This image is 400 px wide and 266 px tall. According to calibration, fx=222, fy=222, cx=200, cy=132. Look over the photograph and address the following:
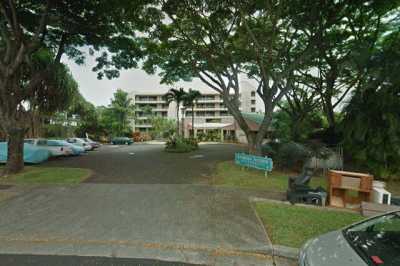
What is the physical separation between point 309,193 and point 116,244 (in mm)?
4686

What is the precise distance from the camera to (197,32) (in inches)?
444

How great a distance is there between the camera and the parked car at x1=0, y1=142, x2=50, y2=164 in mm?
12312

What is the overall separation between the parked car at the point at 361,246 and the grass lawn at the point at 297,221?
3.72 feet

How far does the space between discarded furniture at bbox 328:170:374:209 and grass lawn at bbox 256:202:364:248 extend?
78 centimetres

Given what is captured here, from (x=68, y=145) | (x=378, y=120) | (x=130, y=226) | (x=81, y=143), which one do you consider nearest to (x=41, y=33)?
(x=68, y=145)

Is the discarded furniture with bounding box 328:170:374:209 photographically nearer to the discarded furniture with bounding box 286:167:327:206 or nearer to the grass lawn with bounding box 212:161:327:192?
the discarded furniture with bounding box 286:167:327:206

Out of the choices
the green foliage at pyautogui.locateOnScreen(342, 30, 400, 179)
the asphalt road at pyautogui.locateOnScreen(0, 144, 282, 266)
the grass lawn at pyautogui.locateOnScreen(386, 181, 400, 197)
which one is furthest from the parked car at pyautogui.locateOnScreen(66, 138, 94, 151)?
the grass lawn at pyautogui.locateOnScreen(386, 181, 400, 197)

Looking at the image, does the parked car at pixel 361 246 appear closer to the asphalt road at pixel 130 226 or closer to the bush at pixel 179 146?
the asphalt road at pixel 130 226

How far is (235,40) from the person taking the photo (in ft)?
40.1

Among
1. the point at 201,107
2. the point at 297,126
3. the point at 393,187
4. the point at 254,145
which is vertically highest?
the point at 201,107

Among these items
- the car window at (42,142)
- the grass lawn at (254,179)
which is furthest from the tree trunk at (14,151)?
the grass lawn at (254,179)

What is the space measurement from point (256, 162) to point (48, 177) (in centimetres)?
830

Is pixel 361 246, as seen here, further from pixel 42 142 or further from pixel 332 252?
pixel 42 142

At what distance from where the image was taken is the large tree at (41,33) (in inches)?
354
